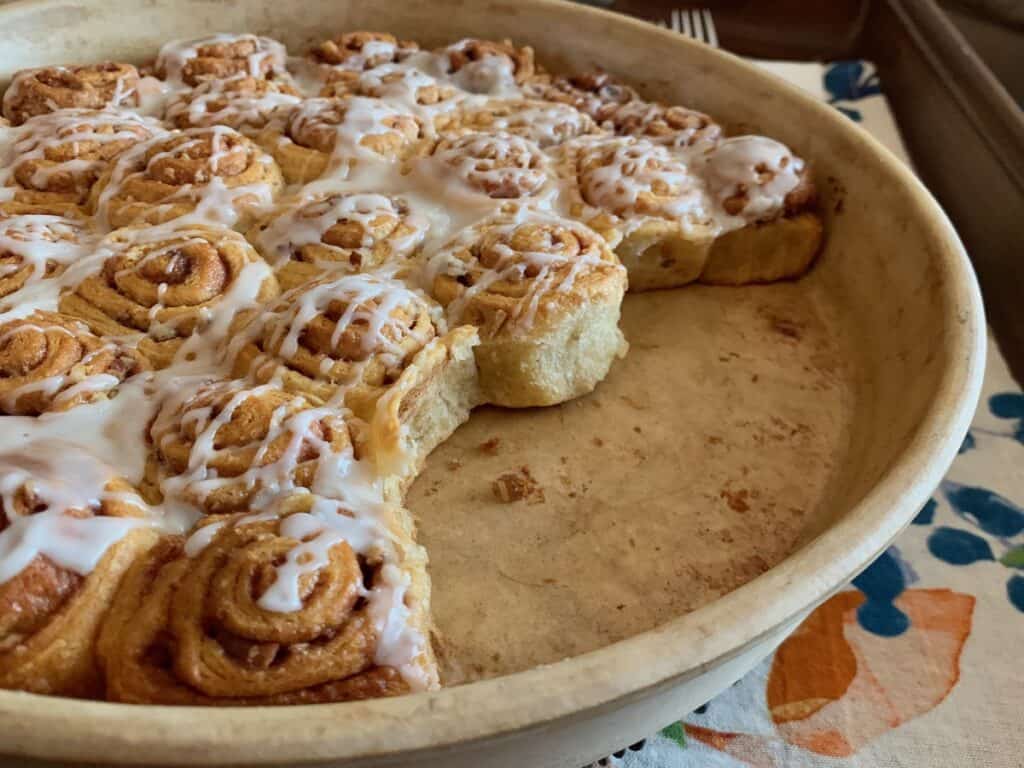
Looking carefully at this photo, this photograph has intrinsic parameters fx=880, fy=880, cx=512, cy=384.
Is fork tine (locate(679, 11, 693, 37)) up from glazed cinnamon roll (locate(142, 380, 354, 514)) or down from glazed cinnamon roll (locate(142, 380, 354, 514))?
down

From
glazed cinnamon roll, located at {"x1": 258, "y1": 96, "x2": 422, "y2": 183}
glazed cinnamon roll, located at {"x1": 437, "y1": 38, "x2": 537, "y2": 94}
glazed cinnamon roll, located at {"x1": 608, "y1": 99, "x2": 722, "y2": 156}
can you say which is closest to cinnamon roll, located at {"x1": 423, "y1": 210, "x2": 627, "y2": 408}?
glazed cinnamon roll, located at {"x1": 258, "y1": 96, "x2": 422, "y2": 183}

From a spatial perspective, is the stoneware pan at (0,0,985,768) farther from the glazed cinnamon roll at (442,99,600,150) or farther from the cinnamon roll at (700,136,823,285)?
the glazed cinnamon roll at (442,99,600,150)

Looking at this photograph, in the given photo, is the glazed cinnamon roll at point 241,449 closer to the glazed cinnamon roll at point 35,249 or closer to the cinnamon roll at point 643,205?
the glazed cinnamon roll at point 35,249

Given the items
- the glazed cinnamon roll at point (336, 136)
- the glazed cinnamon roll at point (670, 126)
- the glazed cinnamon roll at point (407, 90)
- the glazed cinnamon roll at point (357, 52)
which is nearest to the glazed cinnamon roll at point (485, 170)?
the glazed cinnamon roll at point (336, 136)

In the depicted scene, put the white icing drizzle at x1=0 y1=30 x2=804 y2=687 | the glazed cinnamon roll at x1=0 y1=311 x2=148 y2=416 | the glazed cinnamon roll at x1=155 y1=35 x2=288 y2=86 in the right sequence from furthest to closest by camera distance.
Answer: the glazed cinnamon roll at x1=155 y1=35 x2=288 y2=86, the glazed cinnamon roll at x1=0 y1=311 x2=148 y2=416, the white icing drizzle at x1=0 y1=30 x2=804 y2=687

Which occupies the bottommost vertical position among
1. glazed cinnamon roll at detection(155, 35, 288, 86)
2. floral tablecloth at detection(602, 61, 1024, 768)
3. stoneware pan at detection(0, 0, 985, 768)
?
floral tablecloth at detection(602, 61, 1024, 768)

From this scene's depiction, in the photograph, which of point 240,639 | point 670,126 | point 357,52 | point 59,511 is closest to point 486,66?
point 357,52

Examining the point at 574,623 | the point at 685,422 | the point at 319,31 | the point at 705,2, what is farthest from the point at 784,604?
the point at 705,2
